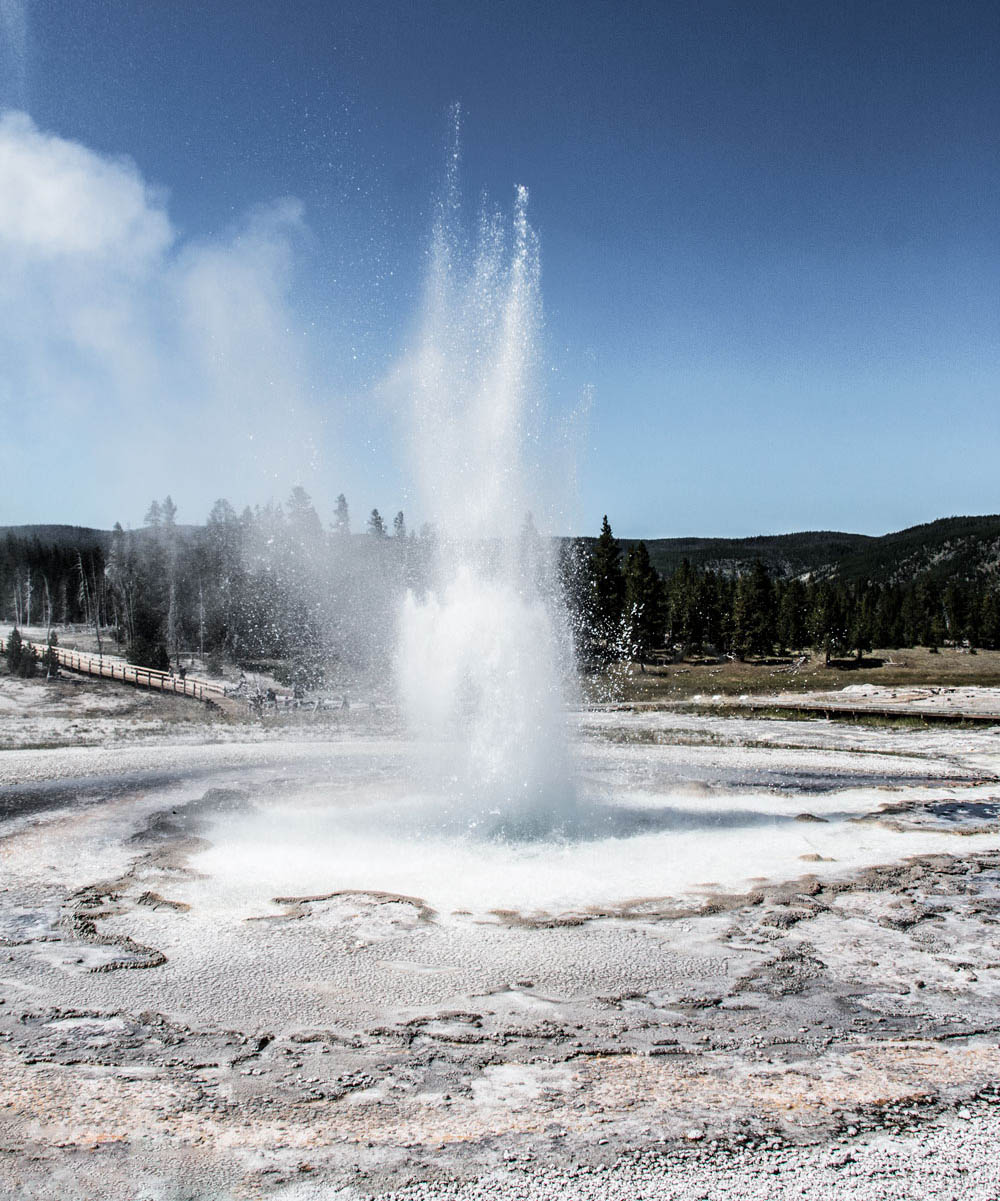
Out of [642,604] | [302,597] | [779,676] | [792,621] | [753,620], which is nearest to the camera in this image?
[302,597]

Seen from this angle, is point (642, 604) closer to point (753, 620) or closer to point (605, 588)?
point (605, 588)

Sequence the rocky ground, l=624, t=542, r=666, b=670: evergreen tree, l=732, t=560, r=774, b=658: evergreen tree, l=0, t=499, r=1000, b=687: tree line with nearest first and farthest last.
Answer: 1. the rocky ground
2. l=0, t=499, r=1000, b=687: tree line
3. l=624, t=542, r=666, b=670: evergreen tree
4. l=732, t=560, r=774, b=658: evergreen tree

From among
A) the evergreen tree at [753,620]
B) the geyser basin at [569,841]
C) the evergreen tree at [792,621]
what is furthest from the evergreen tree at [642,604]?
the geyser basin at [569,841]

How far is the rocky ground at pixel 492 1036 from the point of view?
4992 mm

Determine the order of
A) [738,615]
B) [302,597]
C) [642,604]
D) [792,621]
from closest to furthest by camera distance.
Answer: [302,597]
[642,604]
[738,615]
[792,621]

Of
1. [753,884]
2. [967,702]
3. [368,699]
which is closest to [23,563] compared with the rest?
[368,699]

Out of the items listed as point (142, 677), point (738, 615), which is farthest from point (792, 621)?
point (142, 677)

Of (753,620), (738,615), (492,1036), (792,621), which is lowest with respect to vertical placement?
(492,1036)

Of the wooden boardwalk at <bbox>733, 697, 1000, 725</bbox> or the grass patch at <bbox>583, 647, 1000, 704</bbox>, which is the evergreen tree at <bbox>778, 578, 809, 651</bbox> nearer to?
the grass patch at <bbox>583, 647, 1000, 704</bbox>

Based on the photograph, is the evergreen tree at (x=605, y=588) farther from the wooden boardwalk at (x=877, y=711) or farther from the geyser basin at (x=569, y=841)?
the geyser basin at (x=569, y=841)

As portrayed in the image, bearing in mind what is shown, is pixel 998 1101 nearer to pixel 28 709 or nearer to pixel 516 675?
pixel 516 675

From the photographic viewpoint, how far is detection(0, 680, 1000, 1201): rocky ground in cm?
499

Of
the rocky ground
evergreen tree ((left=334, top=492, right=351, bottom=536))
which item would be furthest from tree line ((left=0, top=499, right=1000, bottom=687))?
the rocky ground

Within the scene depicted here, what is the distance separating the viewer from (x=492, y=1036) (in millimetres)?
6727
